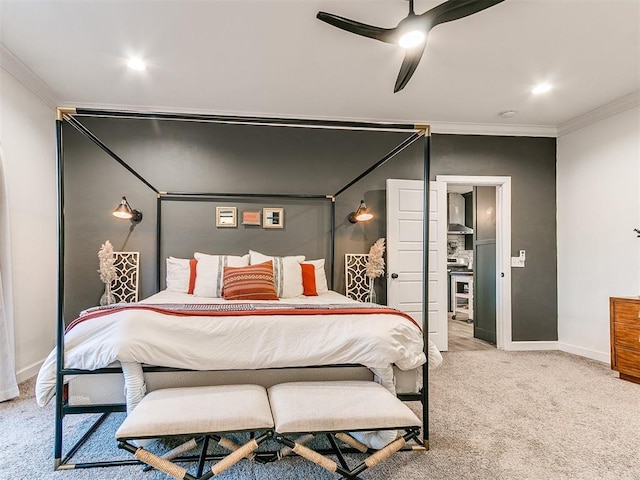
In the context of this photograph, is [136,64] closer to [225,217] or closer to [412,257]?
[225,217]

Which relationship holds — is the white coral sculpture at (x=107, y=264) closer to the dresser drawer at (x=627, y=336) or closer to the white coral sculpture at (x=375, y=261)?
the white coral sculpture at (x=375, y=261)

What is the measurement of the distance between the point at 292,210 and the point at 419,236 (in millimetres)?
1454

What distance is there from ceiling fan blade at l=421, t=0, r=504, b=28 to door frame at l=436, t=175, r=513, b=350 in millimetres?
2757

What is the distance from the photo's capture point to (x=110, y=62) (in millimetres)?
3340

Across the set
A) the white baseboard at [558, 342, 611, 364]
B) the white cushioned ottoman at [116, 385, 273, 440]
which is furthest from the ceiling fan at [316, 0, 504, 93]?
the white baseboard at [558, 342, 611, 364]

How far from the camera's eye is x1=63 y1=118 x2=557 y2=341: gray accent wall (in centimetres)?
434

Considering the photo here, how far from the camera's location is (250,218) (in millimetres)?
4512

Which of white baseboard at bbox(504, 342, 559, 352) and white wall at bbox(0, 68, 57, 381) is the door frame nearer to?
white baseboard at bbox(504, 342, 559, 352)

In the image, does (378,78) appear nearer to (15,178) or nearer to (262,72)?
(262,72)

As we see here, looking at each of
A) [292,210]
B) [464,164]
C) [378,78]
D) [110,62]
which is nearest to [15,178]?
[110,62]

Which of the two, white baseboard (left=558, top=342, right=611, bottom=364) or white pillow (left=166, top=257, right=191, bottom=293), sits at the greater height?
white pillow (left=166, top=257, right=191, bottom=293)

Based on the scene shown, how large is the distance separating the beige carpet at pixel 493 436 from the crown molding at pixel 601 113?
8.64 ft

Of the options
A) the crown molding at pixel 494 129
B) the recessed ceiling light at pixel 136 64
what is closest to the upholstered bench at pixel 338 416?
the recessed ceiling light at pixel 136 64

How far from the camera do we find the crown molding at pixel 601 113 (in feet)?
13.2
